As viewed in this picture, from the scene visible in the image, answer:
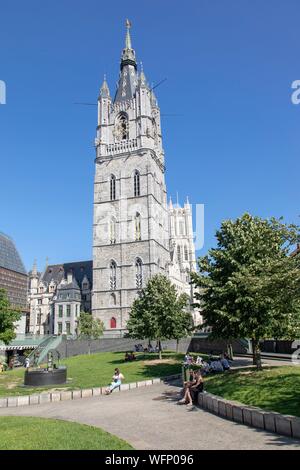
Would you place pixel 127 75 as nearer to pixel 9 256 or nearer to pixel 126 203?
pixel 126 203

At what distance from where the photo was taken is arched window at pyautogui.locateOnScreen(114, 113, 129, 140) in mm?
77725

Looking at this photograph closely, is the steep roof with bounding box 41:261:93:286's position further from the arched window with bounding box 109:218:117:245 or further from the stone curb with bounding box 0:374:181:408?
the stone curb with bounding box 0:374:181:408

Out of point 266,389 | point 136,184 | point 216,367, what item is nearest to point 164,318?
point 216,367

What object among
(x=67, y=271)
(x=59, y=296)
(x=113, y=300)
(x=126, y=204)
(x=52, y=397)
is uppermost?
(x=126, y=204)

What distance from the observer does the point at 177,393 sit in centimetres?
1781

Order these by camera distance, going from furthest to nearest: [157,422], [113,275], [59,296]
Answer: [59,296] → [113,275] → [157,422]

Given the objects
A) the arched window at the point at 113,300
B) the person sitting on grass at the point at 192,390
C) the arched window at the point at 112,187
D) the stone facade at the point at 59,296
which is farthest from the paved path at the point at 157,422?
the stone facade at the point at 59,296

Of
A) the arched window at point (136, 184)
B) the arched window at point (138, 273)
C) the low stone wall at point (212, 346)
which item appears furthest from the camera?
the arched window at point (136, 184)

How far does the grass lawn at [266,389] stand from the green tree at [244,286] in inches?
116

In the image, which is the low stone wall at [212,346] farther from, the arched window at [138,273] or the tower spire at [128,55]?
the tower spire at [128,55]

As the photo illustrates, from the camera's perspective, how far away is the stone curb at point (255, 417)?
9578mm

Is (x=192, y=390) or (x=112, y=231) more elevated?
(x=112, y=231)

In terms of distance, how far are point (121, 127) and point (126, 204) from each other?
17.8m

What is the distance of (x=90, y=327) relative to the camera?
6197cm
